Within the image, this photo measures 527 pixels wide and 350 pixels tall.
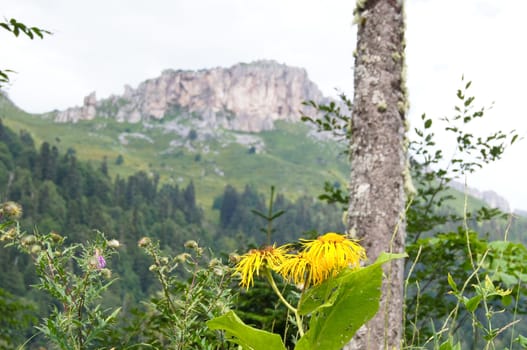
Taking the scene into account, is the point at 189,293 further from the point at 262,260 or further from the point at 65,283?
the point at 262,260

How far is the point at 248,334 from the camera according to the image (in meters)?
1.60

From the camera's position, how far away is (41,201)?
141875mm

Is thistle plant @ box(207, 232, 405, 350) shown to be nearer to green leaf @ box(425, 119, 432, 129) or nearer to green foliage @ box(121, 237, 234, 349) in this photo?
green foliage @ box(121, 237, 234, 349)

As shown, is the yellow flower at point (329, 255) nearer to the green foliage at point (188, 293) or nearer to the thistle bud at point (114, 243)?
the green foliage at point (188, 293)

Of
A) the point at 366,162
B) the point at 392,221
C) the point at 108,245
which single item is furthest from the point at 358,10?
the point at 108,245

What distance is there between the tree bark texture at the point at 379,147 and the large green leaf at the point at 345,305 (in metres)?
3.53

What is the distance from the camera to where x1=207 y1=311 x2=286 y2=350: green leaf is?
5.19 ft

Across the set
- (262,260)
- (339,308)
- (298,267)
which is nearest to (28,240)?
(262,260)

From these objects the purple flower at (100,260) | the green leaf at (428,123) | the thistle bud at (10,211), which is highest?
the green leaf at (428,123)

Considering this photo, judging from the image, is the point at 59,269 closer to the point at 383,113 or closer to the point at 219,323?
the point at 219,323

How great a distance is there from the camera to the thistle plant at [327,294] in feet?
5.25

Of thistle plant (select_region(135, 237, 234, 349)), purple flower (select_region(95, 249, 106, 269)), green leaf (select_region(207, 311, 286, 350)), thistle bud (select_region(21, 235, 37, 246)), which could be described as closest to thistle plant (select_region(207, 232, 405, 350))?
green leaf (select_region(207, 311, 286, 350))

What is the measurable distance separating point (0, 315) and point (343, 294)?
1012 centimetres

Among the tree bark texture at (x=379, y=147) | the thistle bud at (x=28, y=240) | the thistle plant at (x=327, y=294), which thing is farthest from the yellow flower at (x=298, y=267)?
the tree bark texture at (x=379, y=147)
